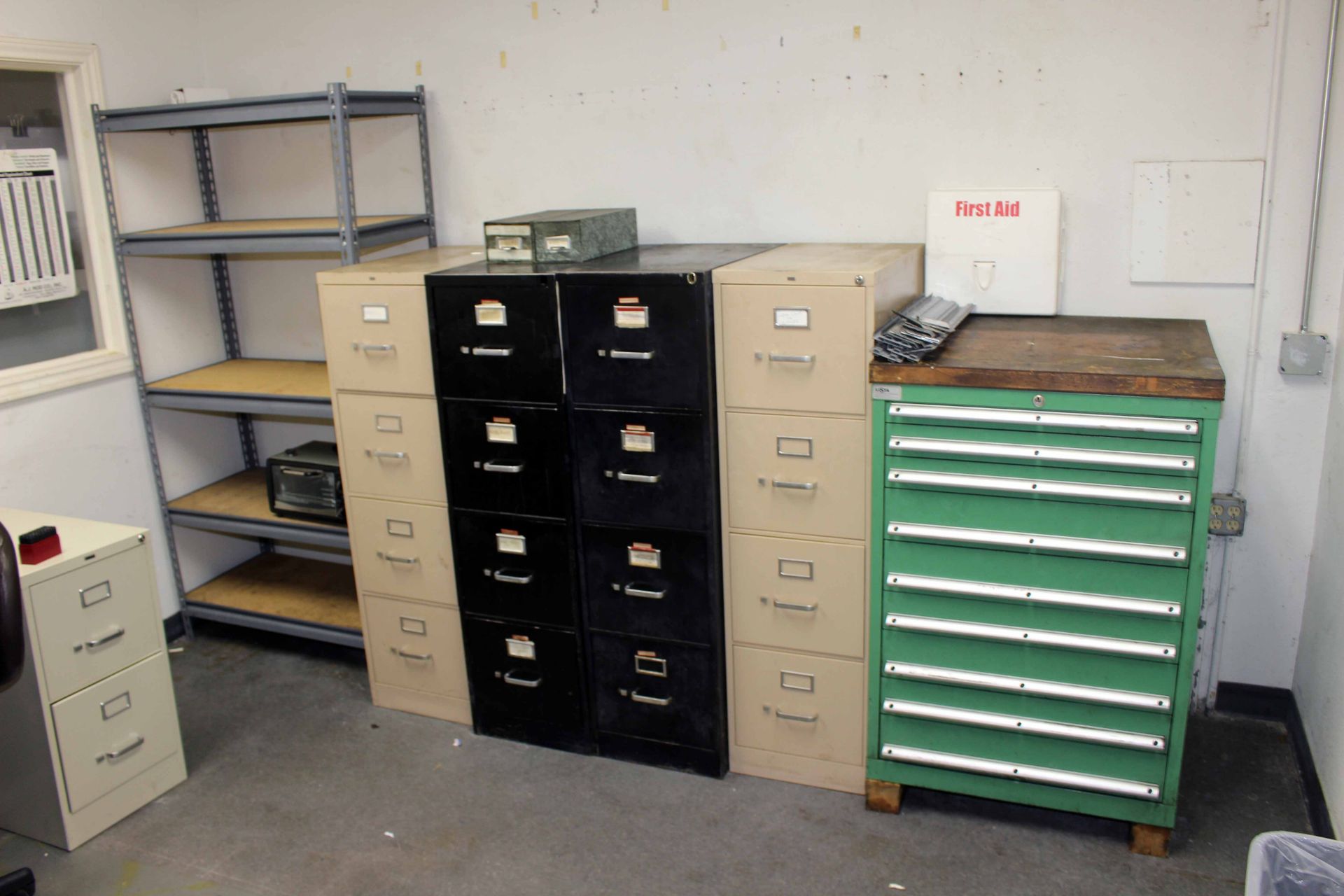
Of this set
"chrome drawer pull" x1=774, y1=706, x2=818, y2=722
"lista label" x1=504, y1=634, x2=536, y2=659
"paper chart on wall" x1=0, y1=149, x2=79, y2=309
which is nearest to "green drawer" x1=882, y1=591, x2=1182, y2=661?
"chrome drawer pull" x1=774, y1=706, x2=818, y2=722

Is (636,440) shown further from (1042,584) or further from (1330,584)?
(1330,584)

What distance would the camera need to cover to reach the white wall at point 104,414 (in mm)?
3070

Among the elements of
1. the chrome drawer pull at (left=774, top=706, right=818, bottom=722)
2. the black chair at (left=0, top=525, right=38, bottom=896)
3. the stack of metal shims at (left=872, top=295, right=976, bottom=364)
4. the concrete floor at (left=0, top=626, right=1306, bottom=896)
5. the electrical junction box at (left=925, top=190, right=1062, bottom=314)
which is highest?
the electrical junction box at (left=925, top=190, right=1062, bottom=314)

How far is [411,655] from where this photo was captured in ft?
9.95

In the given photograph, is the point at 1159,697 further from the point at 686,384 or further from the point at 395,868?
the point at 395,868

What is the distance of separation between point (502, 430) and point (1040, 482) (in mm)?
1319

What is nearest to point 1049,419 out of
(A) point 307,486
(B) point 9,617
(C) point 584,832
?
(C) point 584,832

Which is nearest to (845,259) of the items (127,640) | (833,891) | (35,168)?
(833,891)

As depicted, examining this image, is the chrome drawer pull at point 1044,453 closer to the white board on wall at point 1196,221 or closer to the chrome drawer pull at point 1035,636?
the chrome drawer pull at point 1035,636

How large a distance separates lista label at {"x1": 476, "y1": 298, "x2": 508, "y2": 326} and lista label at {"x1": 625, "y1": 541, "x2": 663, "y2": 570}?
65cm

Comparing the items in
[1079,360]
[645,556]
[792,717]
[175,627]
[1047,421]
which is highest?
[1079,360]

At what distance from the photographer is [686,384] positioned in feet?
7.99

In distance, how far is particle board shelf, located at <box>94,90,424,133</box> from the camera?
2859mm

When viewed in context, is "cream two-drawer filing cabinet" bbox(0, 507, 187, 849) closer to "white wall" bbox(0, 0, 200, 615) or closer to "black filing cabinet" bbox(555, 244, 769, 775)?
"white wall" bbox(0, 0, 200, 615)
